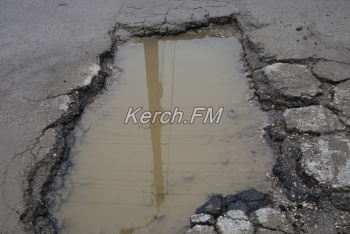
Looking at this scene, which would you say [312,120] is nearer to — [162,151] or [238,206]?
[238,206]

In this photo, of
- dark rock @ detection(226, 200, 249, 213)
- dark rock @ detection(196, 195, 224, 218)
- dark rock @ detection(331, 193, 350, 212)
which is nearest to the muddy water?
dark rock @ detection(196, 195, 224, 218)

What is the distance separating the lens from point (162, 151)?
334 centimetres

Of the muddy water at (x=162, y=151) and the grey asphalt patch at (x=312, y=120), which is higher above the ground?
the grey asphalt patch at (x=312, y=120)

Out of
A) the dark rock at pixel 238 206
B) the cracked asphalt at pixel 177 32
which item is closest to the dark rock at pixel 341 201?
the cracked asphalt at pixel 177 32

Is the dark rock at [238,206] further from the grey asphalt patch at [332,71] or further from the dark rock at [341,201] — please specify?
the grey asphalt patch at [332,71]

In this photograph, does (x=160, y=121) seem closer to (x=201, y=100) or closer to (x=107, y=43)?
(x=201, y=100)

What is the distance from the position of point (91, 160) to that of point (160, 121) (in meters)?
0.77

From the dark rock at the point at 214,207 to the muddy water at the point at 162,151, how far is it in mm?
73

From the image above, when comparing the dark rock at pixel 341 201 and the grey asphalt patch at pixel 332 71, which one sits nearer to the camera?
the dark rock at pixel 341 201

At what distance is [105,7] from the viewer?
5449mm

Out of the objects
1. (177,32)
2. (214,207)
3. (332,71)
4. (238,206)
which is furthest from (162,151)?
(177,32)

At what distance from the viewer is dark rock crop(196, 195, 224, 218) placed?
8.94ft

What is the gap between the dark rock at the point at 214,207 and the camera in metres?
2.72

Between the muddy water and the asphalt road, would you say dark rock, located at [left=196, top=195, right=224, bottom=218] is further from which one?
the asphalt road
